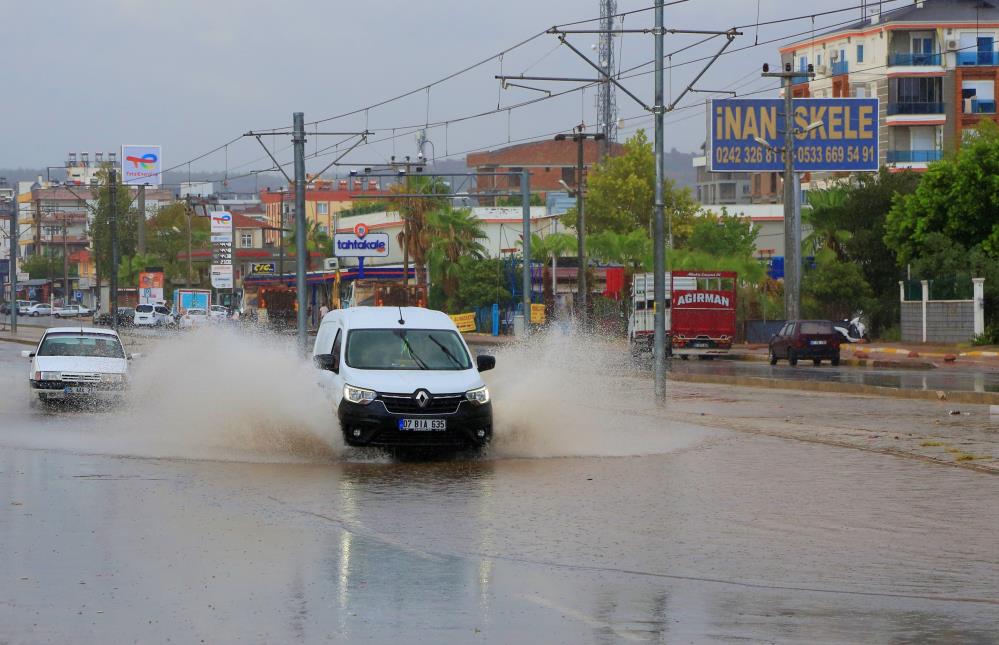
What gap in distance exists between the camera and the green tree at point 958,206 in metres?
55.8

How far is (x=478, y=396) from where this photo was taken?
1780 cm

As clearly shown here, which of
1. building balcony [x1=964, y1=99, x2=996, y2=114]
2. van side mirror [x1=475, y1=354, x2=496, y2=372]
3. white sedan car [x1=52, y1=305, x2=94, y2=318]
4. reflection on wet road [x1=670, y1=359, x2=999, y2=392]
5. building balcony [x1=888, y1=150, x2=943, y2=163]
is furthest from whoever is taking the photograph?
white sedan car [x1=52, y1=305, x2=94, y2=318]

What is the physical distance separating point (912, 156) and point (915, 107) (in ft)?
10.1

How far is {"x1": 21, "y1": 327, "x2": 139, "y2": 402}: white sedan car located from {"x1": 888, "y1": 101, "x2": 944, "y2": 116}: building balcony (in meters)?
74.2

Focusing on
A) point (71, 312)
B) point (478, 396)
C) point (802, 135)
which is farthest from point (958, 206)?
point (71, 312)

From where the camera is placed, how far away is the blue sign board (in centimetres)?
6594

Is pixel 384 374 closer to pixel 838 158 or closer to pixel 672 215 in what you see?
pixel 838 158

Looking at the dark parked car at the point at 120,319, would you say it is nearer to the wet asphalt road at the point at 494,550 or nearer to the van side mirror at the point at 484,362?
the van side mirror at the point at 484,362

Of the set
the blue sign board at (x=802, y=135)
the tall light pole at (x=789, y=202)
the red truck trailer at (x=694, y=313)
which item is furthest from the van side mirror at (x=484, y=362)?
the blue sign board at (x=802, y=135)

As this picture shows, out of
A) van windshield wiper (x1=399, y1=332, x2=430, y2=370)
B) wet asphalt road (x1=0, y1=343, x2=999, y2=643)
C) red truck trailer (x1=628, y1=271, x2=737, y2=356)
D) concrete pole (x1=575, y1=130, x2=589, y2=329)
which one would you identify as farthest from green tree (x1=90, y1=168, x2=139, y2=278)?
wet asphalt road (x1=0, y1=343, x2=999, y2=643)

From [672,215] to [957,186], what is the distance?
37.7m

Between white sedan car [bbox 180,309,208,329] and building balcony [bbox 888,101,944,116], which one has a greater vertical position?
building balcony [bbox 888,101,944,116]

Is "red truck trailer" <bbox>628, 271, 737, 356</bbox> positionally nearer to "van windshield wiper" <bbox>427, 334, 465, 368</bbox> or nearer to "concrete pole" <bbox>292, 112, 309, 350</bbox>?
"concrete pole" <bbox>292, 112, 309, 350</bbox>

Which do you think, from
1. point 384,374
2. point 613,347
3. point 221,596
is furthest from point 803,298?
point 221,596
